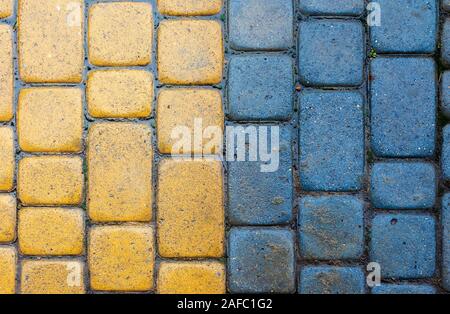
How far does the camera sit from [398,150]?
1751mm

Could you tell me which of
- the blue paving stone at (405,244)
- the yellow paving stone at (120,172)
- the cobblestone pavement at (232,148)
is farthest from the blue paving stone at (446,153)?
the yellow paving stone at (120,172)

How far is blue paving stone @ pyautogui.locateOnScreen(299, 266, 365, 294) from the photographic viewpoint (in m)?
1.76

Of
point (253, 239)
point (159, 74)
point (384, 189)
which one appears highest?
point (159, 74)

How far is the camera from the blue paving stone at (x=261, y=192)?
5.79 ft

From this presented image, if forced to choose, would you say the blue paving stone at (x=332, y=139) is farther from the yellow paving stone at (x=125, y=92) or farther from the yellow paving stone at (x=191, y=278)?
the yellow paving stone at (x=125, y=92)

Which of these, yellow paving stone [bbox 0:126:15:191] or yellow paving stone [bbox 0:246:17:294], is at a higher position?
yellow paving stone [bbox 0:126:15:191]

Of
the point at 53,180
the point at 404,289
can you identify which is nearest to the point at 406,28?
the point at 404,289

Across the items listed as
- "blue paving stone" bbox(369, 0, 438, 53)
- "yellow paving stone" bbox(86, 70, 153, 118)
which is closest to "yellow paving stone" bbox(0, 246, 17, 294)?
"yellow paving stone" bbox(86, 70, 153, 118)

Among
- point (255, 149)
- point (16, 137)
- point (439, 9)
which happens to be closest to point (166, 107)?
point (255, 149)

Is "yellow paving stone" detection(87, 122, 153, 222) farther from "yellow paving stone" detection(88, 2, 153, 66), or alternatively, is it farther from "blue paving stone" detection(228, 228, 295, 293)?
"blue paving stone" detection(228, 228, 295, 293)

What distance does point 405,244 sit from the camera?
69.1 inches

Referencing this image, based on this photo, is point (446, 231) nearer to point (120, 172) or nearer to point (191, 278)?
point (191, 278)
